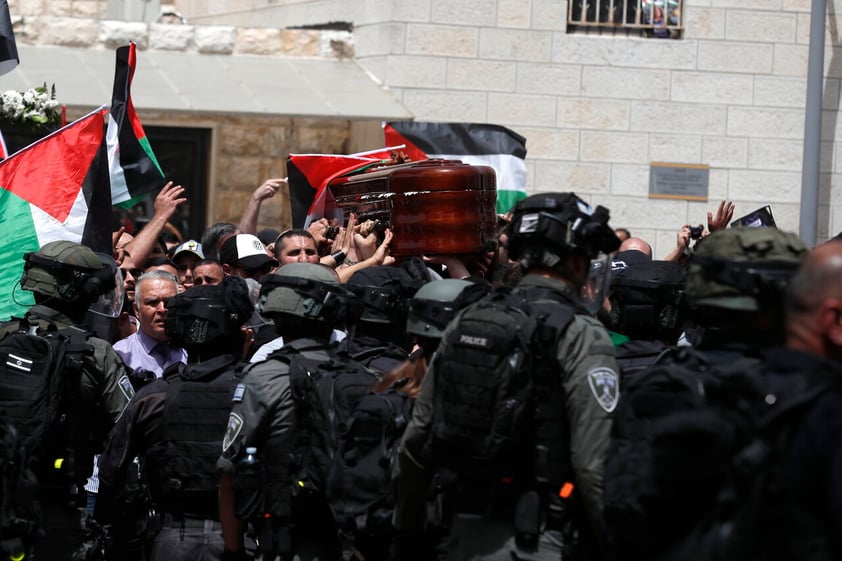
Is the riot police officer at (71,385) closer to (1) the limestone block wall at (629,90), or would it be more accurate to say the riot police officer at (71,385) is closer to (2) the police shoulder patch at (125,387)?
(2) the police shoulder patch at (125,387)

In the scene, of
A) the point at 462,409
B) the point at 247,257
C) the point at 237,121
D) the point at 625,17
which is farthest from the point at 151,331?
the point at 625,17

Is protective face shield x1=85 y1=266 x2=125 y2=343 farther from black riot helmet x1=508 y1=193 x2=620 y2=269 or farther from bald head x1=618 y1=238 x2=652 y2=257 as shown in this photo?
bald head x1=618 y1=238 x2=652 y2=257

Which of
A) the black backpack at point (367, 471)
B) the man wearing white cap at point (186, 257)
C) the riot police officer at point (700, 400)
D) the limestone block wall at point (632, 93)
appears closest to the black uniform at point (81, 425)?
the black backpack at point (367, 471)

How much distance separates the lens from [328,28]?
13.3 metres

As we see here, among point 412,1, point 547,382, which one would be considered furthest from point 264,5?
point 547,382

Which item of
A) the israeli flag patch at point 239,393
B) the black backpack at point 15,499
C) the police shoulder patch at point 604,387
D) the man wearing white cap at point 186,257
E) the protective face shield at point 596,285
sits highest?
the protective face shield at point 596,285

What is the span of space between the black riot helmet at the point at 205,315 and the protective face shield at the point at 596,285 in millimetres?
1589

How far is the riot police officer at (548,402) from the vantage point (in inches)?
154

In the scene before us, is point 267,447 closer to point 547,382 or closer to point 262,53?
point 547,382

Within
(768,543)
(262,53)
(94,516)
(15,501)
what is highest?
(262,53)

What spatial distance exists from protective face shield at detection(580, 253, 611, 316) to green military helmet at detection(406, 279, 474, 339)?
43 centimetres

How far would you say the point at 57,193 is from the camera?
7.93m

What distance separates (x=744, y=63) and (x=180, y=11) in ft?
21.0

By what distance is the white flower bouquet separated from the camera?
29.7ft
